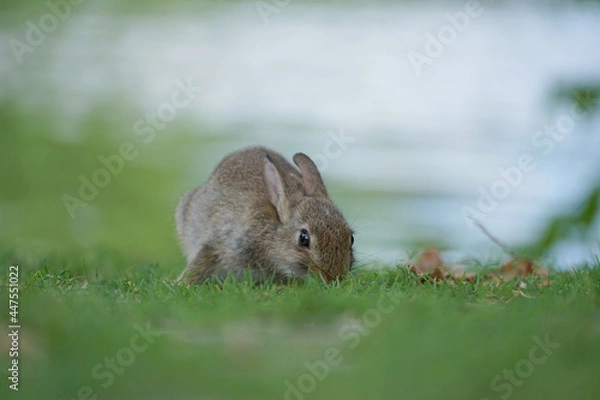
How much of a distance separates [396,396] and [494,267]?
14.8ft

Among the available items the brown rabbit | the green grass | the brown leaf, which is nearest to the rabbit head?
the brown rabbit

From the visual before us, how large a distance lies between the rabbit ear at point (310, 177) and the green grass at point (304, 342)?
147cm

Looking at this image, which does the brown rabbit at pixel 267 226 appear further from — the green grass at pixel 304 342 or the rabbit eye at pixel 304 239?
the green grass at pixel 304 342

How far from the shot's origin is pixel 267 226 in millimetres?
8172

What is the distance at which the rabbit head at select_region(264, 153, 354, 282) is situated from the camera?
301 inches

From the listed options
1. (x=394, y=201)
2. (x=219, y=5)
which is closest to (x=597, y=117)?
(x=394, y=201)

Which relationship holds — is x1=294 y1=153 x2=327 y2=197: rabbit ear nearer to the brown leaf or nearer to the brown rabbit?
the brown rabbit

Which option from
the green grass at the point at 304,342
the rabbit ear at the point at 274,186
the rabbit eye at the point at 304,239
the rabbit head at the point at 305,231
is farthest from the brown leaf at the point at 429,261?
the green grass at the point at 304,342

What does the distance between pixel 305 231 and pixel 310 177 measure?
2.82ft

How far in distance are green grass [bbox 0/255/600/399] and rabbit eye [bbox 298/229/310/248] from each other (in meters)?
0.66

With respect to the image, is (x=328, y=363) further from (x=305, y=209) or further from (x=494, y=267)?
(x=494, y=267)

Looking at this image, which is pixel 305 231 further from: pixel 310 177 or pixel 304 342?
pixel 304 342

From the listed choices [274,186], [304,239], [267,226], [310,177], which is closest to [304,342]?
[304,239]

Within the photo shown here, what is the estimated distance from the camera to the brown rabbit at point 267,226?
25.4ft
